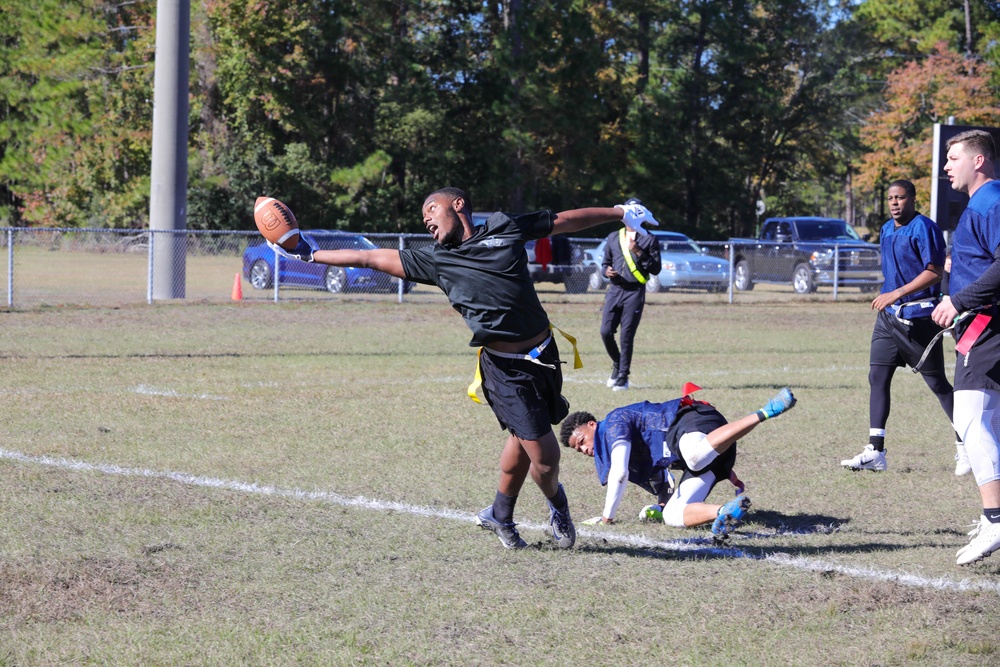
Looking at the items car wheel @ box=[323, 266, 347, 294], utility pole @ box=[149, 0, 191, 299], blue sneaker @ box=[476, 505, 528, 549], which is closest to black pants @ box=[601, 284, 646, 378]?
blue sneaker @ box=[476, 505, 528, 549]

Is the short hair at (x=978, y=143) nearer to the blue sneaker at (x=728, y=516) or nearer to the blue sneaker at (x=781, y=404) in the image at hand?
the blue sneaker at (x=781, y=404)

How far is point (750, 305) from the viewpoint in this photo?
27578mm

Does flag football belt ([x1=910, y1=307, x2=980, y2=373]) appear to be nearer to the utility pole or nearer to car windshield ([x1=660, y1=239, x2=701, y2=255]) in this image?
the utility pole

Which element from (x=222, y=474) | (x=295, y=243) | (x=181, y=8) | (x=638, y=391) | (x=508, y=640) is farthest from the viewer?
(x=181, y=8)

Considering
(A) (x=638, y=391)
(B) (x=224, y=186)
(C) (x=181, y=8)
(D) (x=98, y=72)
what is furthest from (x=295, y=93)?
(A) (x=638, y=391)

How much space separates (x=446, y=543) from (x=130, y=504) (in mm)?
1983

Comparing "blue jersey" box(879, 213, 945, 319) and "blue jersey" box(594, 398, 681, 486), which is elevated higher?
"blue jersey" box(879, 213, 945, 319)

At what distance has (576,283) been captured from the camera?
29.6 m

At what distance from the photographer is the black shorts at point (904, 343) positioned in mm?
8477

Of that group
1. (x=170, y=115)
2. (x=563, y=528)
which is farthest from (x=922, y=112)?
(x=563, y=528)

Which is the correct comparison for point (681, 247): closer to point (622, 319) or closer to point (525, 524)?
point (622, 319)

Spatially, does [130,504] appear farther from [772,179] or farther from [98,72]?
[772,179]

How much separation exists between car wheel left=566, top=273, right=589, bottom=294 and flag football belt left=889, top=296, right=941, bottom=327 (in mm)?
20681

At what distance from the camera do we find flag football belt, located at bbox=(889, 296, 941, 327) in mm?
8406
